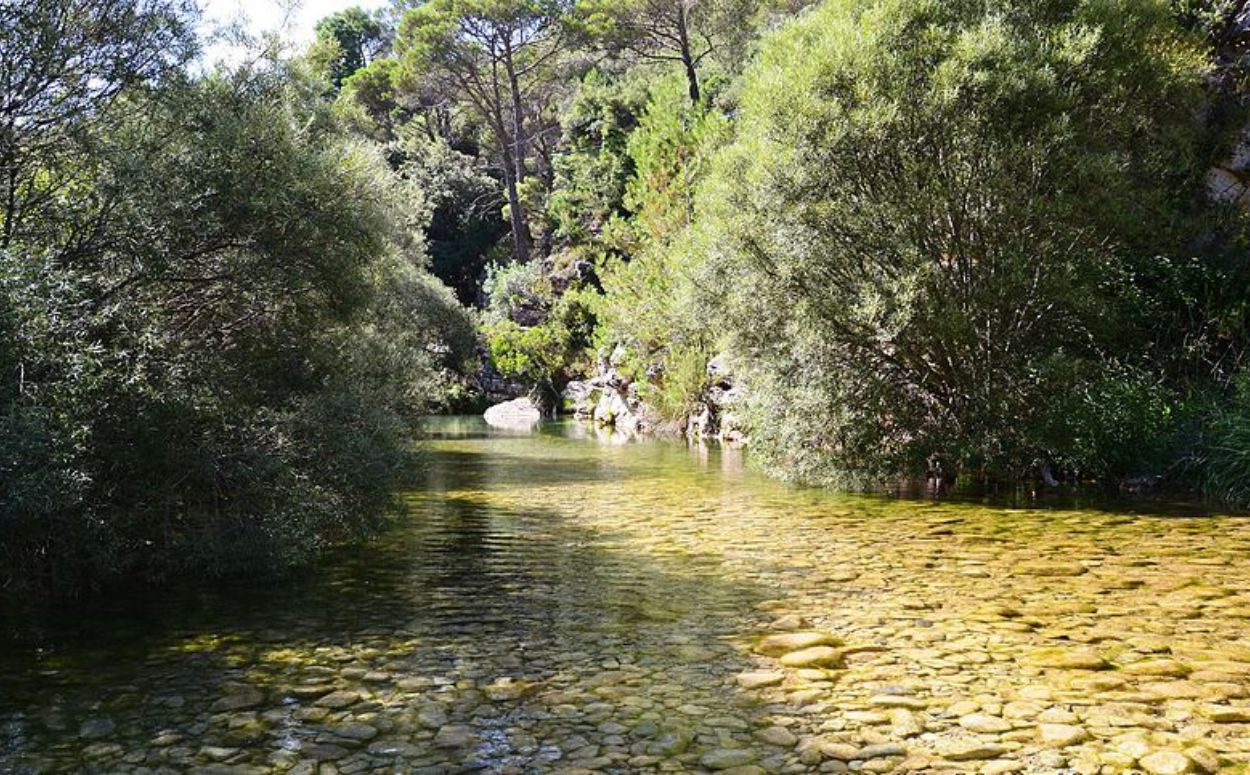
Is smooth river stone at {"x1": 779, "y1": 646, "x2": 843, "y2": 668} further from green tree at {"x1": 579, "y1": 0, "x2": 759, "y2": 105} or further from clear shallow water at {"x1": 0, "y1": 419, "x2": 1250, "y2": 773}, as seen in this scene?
green tree at {"x1": 579, "y1": 0, "x2": 759, "y2": 105}

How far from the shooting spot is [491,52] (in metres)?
42.6

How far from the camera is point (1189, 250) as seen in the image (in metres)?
16.0

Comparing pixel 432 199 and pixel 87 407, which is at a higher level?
pixel 432 199

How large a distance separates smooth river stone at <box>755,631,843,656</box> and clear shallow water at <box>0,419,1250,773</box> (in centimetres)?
6

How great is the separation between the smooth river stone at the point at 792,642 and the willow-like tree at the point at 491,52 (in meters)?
38.8

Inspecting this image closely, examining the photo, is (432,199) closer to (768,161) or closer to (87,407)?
(768,161)

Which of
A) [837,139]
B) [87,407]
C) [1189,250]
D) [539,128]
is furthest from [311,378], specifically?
[539,128]

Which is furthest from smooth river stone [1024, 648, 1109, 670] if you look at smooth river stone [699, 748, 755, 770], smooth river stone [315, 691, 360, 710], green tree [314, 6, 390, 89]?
green tree [314, 6, 390, 89]

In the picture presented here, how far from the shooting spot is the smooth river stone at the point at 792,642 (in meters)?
6.47

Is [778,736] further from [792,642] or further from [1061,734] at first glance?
[792,642]

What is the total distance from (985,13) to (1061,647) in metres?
11.0

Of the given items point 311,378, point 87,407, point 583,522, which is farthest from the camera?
point 583,522

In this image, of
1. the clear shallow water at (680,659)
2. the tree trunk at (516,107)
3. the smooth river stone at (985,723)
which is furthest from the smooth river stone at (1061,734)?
the tree trunk at (516,107)

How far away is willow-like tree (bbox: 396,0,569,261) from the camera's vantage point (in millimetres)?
40125
